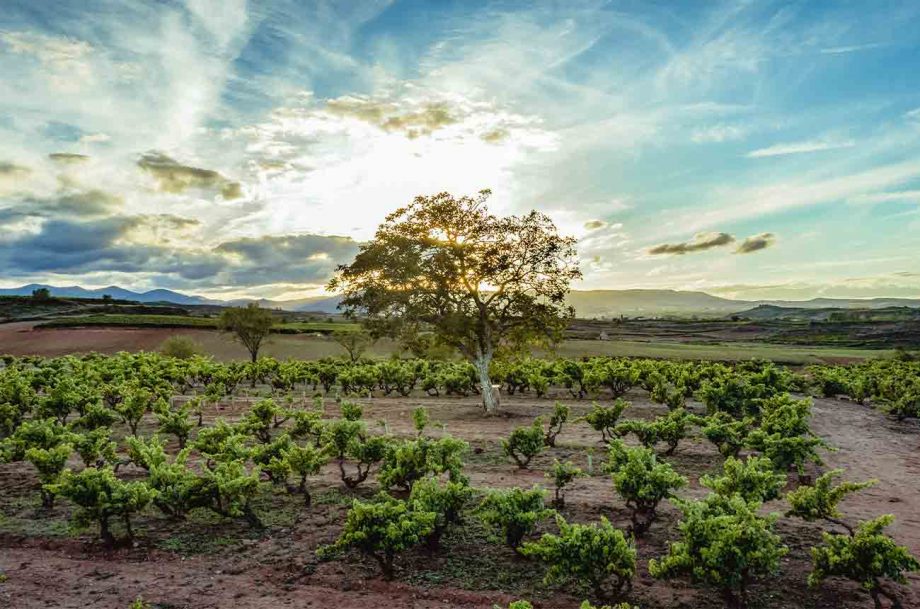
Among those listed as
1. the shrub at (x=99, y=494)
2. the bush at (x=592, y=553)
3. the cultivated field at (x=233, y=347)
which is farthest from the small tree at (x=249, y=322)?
the bush at (x=592, y=553)

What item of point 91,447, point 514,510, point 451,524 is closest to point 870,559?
point 514,510

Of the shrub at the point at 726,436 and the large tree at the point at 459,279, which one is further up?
the large tree at the point at 459,279

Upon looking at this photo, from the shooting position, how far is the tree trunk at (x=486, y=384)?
33719 mm

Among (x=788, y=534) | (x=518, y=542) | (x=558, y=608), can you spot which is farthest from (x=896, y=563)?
(x=518, y=542)

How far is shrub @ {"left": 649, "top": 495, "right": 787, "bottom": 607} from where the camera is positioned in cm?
1008

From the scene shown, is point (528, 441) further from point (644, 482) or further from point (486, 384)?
point (486, 384)

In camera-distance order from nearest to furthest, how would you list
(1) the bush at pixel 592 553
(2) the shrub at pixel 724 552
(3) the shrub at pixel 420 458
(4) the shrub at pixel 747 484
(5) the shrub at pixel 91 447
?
(2) the shrub at pixel 724 552
(1) the bush at pixel 592 553
(4) the shrub at pixel 747 484
(3) the shrub at pixel 420 458
(5) the shrub at pixel 91 447

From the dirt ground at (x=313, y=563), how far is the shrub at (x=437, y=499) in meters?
0.66

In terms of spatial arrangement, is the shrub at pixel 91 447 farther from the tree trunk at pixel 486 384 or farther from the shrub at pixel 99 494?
the tree trunk at pixel 486 384

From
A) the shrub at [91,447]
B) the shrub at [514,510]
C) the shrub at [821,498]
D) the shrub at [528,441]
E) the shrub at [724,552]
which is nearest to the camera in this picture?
the shrub at [724,552]

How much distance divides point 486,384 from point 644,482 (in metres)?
20.2

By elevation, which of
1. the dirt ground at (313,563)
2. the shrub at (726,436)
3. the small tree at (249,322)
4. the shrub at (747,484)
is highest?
the small tree at (249,322)

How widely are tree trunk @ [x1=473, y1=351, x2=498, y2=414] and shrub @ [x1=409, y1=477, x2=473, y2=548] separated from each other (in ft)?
64.1

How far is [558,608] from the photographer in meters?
11.3
